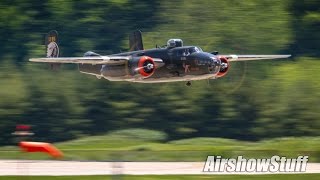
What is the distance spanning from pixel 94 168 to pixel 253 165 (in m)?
4.83

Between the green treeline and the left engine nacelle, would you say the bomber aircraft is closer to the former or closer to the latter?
the left engine nacelle

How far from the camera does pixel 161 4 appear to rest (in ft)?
250

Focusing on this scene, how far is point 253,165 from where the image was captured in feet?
104

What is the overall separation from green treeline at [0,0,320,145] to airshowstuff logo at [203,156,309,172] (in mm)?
25729

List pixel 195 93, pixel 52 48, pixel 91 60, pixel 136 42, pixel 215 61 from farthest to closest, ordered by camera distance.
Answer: pixel 195 93
pixel 136 42
pixel 52 48
pixel 215 61
pixel 91 60

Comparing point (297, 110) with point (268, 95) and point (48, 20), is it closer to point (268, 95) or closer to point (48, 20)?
point (268, 95)

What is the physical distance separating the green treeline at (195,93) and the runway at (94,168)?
23.2 meters

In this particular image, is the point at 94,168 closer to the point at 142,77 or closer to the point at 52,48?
the point at 142,77

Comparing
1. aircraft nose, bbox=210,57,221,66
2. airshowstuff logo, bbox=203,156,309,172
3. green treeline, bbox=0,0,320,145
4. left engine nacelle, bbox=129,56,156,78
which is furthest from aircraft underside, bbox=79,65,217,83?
green treeline, bbox=0,0,320,145

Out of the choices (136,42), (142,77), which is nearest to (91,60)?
(142,77)

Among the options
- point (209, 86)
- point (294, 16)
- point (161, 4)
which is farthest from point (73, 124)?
point (294, 16)

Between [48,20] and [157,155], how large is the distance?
4461 centimetres

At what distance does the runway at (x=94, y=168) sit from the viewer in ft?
101

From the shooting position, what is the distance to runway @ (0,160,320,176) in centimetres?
3073
